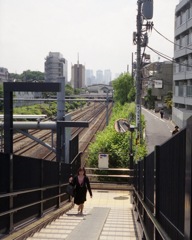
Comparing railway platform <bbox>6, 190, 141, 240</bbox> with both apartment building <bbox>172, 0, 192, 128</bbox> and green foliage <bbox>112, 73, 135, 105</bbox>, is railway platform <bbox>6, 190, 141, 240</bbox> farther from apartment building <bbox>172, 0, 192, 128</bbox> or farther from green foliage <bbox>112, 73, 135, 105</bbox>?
green foliage <bbox>112, 73, 135, 105</bbox>

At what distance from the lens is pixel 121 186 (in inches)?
675

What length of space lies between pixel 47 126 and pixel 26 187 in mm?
8152

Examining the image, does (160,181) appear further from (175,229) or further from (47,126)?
(47,126)

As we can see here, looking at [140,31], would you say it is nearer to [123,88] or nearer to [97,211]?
[97,211]

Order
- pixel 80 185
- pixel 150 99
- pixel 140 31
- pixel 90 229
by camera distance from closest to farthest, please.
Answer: pixel 90 229
pixel 80 185
pixel 140 31
pixel 150 99

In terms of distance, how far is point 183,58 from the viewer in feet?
144

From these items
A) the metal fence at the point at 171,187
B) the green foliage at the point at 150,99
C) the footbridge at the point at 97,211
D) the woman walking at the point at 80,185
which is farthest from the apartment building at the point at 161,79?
the metal fence at the point at 171,187

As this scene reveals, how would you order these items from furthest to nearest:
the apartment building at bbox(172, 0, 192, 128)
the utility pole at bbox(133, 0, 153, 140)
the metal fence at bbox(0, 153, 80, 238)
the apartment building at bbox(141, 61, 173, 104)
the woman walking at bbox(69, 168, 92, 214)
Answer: the apartment building at bbox(141, 61, 173, 104), the apartment building at bbox(172, 0, 192, 128), the utility pole at bbox(133, 0, 153, 140), the woman walking at bbox(69, 168, 92, 214), the metal fence at bbox(0, 153, 80, 238)

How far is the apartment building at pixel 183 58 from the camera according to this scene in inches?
1551

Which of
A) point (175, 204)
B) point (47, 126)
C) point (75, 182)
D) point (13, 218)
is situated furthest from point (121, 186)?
point (175, 204)

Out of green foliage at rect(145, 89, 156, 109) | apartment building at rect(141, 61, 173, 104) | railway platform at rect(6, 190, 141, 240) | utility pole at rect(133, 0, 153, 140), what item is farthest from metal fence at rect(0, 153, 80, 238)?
green foliage at rect(145, 89, 156, 109)

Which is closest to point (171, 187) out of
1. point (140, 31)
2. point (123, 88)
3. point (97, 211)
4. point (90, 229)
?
point (90, 229)

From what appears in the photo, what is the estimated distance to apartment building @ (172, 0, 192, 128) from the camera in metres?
39.4

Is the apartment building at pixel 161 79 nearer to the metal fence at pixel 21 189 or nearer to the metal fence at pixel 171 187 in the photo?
the metal fence at pixel 21 189
